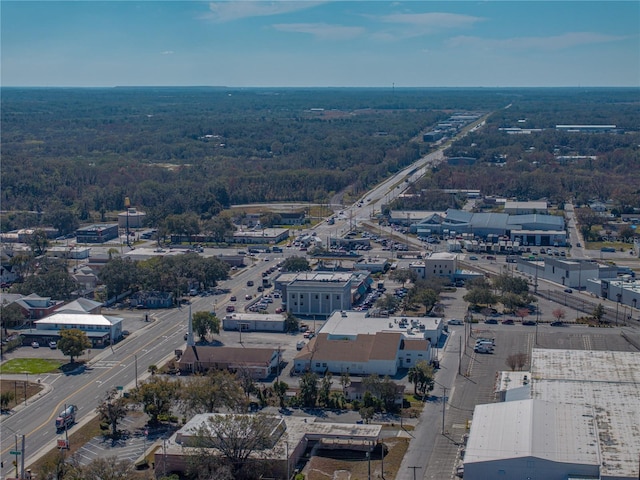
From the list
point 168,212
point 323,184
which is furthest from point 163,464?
point 323,184

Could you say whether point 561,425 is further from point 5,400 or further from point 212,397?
point 5,400

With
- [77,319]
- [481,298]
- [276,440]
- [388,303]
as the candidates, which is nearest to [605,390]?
[276,440]

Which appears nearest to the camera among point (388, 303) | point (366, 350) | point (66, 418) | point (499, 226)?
point (66, 418)

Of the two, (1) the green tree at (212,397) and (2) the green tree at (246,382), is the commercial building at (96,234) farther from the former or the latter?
(1) the green tree at (212,397)

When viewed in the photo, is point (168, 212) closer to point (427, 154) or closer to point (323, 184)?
point (323, 184)

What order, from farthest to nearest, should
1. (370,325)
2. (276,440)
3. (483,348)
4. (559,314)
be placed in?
(559,314), (370,325), (483,348), (276,440)

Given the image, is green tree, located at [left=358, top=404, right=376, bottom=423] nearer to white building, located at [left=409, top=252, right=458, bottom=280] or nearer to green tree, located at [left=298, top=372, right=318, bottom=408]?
green tree, located at [left=298, top=372, right=318, bottom=408]

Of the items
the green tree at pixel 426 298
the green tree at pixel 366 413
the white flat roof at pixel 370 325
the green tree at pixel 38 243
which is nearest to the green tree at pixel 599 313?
the green tree at pixel 426 298
